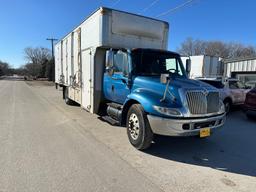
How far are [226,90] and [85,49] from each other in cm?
632

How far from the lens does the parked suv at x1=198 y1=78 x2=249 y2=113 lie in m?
9.54

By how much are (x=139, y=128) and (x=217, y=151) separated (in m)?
1.90

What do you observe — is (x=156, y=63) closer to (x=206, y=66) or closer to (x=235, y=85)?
(x=235, y=85)

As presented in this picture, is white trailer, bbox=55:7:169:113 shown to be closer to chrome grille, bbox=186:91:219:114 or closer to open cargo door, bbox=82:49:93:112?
open cargo door, bbox=82:49:93:112

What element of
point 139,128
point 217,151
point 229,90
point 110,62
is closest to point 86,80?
point 110,62

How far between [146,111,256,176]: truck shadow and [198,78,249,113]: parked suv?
3.10 m

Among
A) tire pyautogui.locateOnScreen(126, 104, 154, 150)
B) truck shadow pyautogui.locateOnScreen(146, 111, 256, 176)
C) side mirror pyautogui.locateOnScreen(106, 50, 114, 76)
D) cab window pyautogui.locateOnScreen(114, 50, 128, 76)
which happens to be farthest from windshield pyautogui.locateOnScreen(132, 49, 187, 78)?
truck shadow pyautogui.locateOnScreen(146, 111, 256, 176)

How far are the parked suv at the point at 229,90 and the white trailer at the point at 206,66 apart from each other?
20.8 ft

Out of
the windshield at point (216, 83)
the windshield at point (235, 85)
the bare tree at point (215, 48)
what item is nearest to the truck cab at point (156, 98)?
the windshield at point (216, 83)

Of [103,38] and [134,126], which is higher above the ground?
[103,38]

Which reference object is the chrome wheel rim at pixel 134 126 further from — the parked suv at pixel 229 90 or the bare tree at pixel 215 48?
the bare tree at pixel 215 48

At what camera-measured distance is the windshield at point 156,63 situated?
551 cm

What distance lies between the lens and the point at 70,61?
31.4 ft

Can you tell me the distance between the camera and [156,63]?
5801mm
